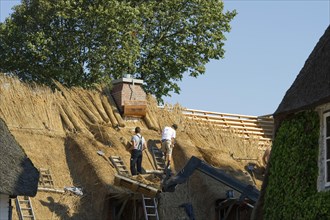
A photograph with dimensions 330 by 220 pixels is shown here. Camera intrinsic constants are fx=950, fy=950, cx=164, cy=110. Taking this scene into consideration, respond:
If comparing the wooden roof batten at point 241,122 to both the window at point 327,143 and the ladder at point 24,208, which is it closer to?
the ladder at point 24,208

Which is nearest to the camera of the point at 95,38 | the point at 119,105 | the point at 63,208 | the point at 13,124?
the point at 63,208

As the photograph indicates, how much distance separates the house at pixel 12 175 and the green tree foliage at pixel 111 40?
16.3m

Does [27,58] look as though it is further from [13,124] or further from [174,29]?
[13,124]

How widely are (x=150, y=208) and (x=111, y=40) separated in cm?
1621

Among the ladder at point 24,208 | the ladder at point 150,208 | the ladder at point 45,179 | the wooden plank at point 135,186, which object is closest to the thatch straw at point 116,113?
the ladder at point 45,179

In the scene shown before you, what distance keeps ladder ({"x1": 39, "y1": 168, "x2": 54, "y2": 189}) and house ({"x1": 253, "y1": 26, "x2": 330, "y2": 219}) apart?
26.6ft

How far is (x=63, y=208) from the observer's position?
27953mm

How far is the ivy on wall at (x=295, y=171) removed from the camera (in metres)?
21.0

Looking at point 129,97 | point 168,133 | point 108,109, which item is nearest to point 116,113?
point 108,109

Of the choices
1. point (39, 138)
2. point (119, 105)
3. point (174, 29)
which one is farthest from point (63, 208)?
point (174, 29)

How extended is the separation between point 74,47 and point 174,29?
556 cm

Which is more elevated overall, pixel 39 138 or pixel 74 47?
pixel 74 47

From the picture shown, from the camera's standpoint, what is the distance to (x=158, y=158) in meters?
31.4

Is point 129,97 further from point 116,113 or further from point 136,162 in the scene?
point 136,162
